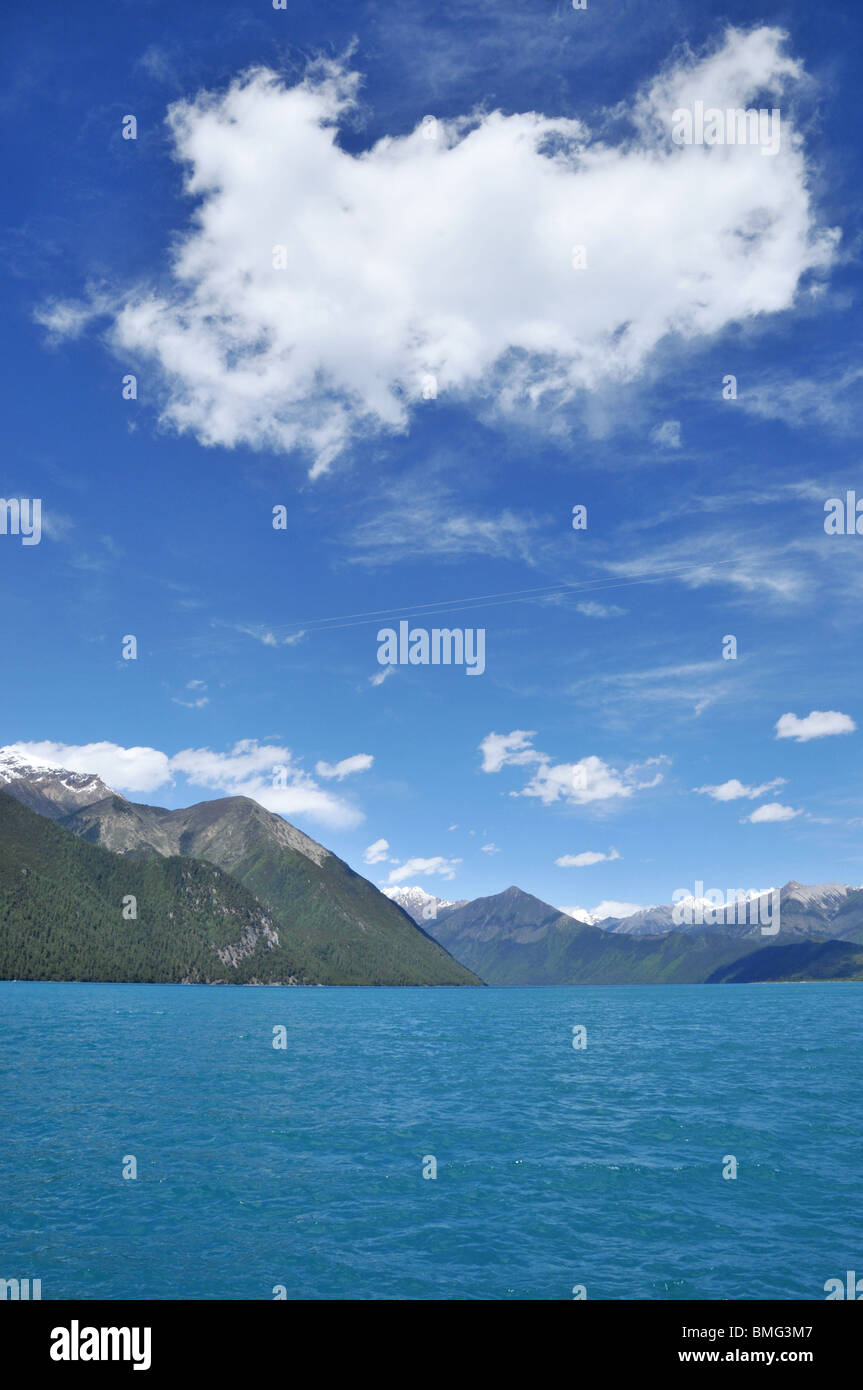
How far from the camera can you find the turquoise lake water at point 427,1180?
89.5 feet

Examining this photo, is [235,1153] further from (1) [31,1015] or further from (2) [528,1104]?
(1) [31,1015]

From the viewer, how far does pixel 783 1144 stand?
47.2m

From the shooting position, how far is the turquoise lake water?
27266mm

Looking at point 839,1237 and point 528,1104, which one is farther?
point 528,1104

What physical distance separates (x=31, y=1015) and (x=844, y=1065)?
148866 mm

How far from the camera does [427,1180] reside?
128 feet

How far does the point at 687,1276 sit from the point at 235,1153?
2727 cm

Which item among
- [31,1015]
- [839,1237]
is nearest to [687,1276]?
[839,1237]

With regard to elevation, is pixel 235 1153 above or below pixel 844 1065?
above

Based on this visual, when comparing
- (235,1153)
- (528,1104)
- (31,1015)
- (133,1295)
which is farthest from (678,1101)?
(31,1015)

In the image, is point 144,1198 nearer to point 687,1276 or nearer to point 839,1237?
point 687,1276

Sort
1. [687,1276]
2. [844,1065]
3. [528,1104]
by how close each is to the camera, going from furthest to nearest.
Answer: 1. [844,1065]
2. [528,1104]
3. [687,1276]

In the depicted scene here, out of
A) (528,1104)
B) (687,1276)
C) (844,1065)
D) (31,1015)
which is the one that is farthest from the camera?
(31,1015)
